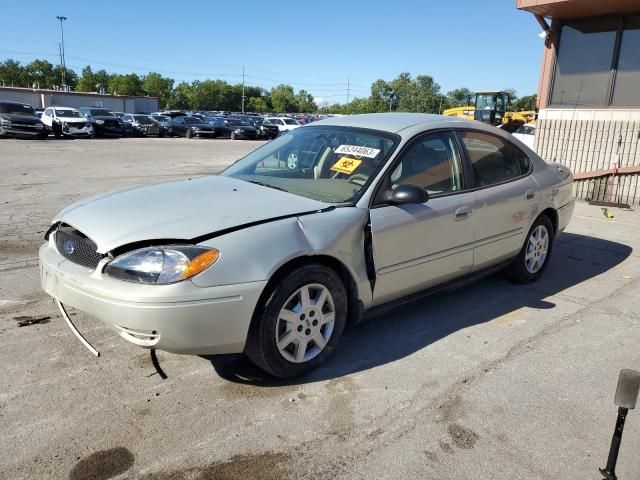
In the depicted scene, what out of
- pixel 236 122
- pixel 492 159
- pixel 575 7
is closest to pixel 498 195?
pixel 492 159

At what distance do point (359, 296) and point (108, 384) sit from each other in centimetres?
160

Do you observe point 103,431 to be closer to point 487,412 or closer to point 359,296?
point 359,296

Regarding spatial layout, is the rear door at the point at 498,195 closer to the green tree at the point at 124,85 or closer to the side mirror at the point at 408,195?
the side mirror at the point at 408,195

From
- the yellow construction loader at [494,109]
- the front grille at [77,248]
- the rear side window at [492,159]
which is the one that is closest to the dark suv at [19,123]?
the yellow construction loader at [494,109]

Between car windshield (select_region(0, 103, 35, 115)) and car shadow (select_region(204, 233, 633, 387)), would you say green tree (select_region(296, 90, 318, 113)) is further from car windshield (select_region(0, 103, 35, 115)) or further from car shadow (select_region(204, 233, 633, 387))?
car shadow (select_region(204, 233, 633, 387))

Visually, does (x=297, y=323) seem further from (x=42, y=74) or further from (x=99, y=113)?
(x=42, y=74)

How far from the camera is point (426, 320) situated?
13.7ft

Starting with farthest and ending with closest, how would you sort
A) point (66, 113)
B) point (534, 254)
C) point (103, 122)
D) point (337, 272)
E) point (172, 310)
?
point (103, 122) < point (66, 113) < point (534, 254) < point (337, 272) < point (172, 310)

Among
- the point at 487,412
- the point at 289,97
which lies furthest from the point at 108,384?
the point at 289,97

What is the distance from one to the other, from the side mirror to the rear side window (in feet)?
3.15

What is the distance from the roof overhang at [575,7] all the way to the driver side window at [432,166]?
856cm

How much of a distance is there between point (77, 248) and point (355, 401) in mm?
1837

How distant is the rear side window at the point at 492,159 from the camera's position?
14.1ft

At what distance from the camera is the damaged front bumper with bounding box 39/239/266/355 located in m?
2.67
